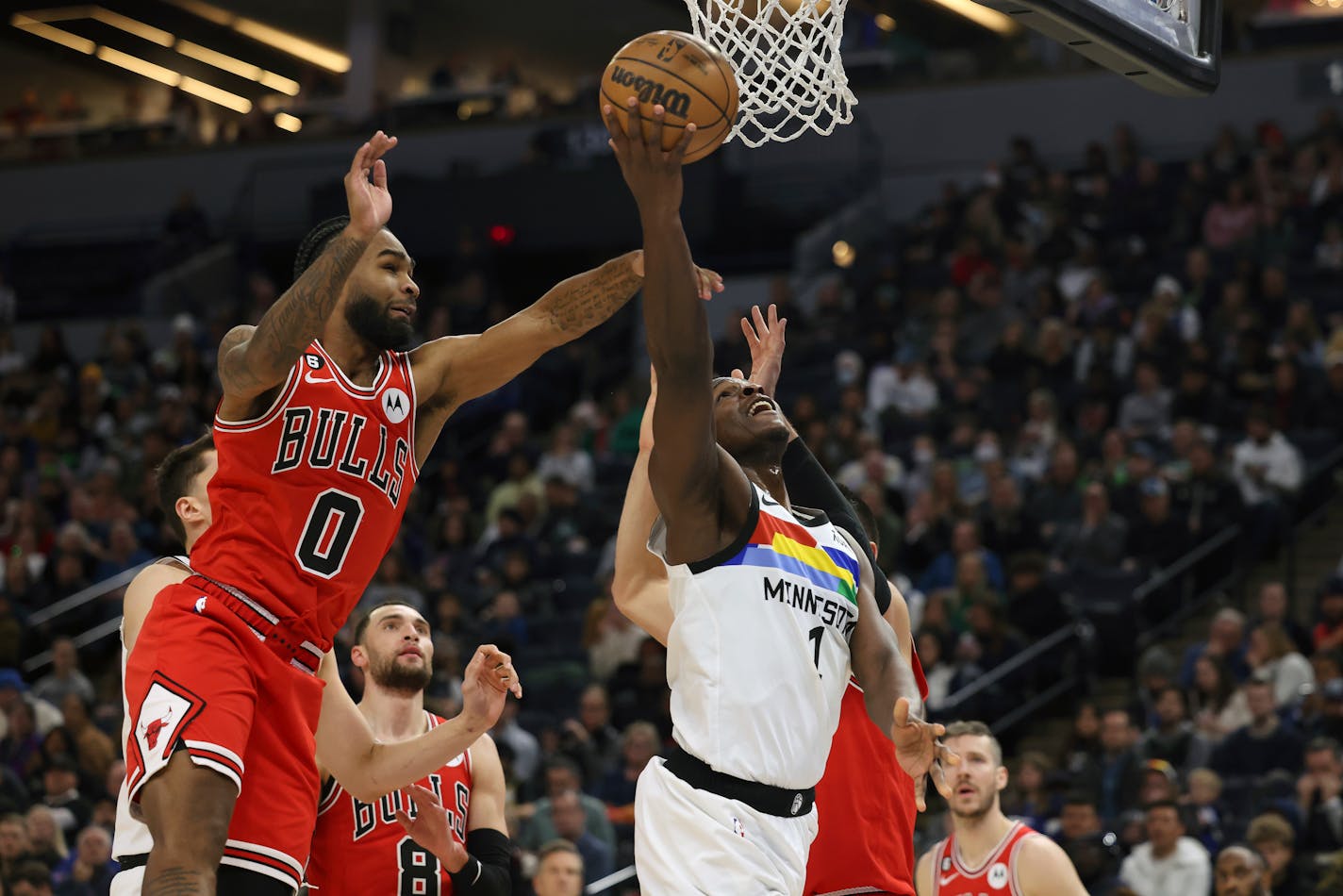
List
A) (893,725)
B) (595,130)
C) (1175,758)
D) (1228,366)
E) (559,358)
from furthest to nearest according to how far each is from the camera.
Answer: (595,130) → (559,358) → (1228,366) → (1175,758) → (893,725)

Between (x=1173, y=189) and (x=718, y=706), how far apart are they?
1500cm

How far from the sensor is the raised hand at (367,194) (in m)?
4.61

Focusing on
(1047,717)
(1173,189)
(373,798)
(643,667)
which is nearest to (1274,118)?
(1173,189)

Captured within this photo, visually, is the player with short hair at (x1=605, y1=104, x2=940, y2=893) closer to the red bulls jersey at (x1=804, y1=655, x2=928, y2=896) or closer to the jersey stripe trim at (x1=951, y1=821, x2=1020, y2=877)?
the red bulls jersey at (x1=804, y1=655, x2=928, y2=896)

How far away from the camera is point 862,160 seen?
20.9 metres

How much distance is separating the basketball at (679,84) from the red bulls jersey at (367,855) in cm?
265

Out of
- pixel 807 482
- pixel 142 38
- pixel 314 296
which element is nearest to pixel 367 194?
pixel 314 296

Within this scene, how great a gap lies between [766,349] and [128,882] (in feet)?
7.96

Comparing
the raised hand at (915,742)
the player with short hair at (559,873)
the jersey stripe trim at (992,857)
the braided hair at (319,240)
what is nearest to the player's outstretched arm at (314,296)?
the braided hair at (319,240)

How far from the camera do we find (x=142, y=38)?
26.7m

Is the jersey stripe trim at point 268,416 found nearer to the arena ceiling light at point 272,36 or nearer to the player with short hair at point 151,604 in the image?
the player with short hair at point 151,604

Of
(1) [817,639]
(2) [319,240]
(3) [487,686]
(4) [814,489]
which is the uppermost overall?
(2) [319,240]

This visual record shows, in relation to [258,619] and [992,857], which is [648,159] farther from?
[992,857]

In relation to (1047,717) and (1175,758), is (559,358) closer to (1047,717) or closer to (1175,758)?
(1047,717)
